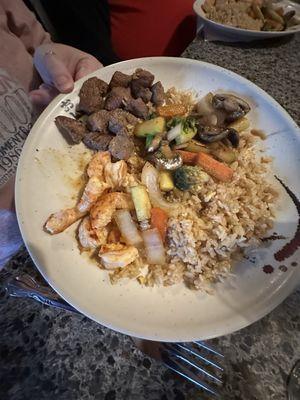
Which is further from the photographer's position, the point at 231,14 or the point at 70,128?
the point at 231,14

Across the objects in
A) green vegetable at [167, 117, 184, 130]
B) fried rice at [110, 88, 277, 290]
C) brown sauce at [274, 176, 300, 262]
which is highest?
green vegetable at [167, 117, 184, 130]

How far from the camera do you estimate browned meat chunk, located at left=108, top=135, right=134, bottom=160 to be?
0.93 metres

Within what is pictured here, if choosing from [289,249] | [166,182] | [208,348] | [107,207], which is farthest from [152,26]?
[208,348]

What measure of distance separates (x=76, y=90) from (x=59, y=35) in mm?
930

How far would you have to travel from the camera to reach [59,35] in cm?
171

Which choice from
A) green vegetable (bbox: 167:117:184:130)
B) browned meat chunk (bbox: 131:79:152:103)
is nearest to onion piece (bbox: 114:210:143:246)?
green vegetable (bbox: 167:117:184:130)

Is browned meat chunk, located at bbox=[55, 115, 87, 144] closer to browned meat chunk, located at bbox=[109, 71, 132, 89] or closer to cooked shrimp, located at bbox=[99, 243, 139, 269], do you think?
browned meat chunk, located at bbox=[109, 71, 132, 89]

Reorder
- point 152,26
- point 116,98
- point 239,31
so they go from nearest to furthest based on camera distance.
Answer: point 116,98 → point 239,31 → point 152,26

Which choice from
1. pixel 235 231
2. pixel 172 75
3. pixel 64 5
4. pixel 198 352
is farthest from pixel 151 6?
pixel 198 352

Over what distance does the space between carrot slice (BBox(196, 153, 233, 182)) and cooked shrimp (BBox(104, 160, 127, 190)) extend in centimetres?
22

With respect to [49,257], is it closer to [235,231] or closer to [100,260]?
[100,260]

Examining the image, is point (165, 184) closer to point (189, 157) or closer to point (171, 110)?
point (189, 157)

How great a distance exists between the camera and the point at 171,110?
3.37 feet

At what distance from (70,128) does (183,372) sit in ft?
2.29
